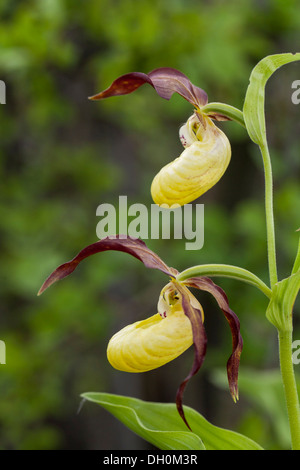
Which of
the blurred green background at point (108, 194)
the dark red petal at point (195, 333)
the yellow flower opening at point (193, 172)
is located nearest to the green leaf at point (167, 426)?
the dark red petal at point (195, 333)

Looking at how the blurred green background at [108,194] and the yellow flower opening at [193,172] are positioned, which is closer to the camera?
the yellow flower opening at [193,172]

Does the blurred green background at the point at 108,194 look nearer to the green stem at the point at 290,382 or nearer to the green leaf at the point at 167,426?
the green leaf at the point at 167,426

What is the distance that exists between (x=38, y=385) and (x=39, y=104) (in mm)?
1081

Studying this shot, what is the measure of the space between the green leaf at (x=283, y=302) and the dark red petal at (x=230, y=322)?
1.9 inches

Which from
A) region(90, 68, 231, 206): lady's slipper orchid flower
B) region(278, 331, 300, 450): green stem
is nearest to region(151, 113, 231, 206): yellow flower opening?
region(90, 68, 231, 206): lady's slipper orchid flower

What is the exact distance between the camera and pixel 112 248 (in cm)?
73

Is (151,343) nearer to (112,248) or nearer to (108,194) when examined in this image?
(112,248)

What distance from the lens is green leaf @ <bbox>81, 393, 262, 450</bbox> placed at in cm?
79

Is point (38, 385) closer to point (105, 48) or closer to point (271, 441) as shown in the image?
point (271, 441)

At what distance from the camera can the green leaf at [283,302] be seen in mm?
715

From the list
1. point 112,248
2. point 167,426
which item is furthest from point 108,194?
point 112,248

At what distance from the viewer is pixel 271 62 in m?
0.71

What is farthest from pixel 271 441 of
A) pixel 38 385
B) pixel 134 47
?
pixel 134 47

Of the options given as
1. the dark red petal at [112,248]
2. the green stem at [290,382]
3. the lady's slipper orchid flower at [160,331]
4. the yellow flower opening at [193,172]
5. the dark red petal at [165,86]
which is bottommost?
the green stem at [290,382]
